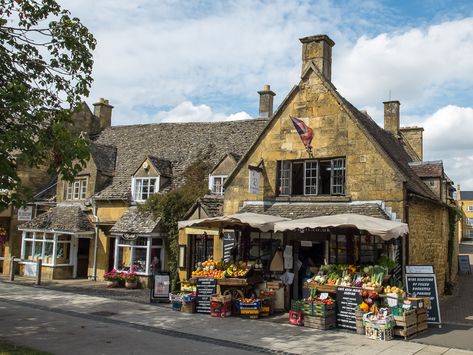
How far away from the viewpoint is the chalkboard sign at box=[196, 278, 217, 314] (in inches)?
577

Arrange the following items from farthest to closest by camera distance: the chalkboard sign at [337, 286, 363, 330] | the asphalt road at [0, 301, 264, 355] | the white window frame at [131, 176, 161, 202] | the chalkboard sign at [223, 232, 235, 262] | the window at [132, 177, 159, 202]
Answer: the window at [132, 177, 159, 202]
the white window frame at [131, 176, 161, 202]
the chalkboard sign at [223, 232, 235, 262]
the chalkboard sign at [337, 286, 363, 330]
the asphalt road at [0, 301, 264, 355]

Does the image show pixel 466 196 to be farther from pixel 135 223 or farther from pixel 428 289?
pixel 428 289

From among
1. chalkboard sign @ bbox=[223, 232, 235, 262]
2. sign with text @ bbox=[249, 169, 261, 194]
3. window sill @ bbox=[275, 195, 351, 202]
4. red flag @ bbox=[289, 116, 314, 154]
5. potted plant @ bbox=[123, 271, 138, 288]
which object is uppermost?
red flag @ bbox=[289, 116, 314, 154]

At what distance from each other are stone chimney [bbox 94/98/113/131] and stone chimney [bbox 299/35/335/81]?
1798 centimetres

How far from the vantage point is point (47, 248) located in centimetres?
2433

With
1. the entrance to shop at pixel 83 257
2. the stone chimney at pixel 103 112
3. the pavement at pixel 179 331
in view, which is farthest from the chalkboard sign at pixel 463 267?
the stone chimney at pixel 103 112

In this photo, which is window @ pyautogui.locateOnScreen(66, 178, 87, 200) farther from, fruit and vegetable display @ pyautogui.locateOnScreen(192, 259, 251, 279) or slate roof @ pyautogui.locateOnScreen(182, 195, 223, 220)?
fruit and vegetable display @ pyautogui.locateOnScreen(192, 259, 251, 279)

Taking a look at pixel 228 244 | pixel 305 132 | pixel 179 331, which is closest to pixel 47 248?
pixel 228 244

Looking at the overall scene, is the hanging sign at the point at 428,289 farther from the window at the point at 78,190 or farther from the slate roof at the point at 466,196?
the slate roof at the point at 466,196

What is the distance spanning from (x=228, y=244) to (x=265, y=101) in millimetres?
11736

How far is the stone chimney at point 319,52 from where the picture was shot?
17094 millimetres

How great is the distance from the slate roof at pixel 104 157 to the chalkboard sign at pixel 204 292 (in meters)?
12.6

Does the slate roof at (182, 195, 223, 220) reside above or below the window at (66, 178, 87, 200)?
below

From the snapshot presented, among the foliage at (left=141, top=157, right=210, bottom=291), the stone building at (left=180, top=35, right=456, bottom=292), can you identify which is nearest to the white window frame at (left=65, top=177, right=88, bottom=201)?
the foliage at (left=141, top=157, right=210, bottom=291)
